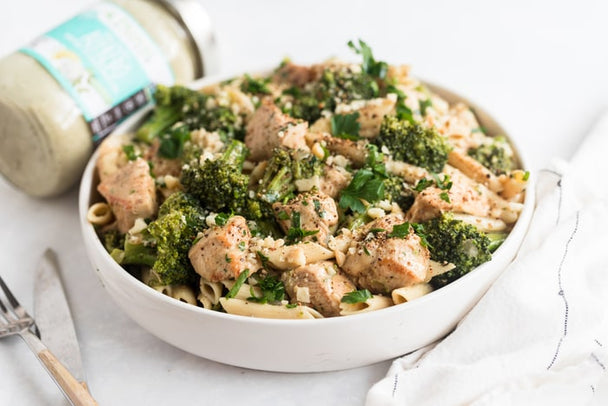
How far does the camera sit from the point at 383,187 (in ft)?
10.3

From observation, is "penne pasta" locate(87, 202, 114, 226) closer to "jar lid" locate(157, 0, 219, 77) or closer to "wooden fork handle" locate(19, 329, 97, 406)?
"wooden fork handle" locate(19, 329, 97, 406)

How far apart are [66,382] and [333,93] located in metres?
1.89

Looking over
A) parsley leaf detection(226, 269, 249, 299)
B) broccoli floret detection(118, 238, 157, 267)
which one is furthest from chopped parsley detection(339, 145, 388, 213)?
broccoli floret detection(118, 238, 157, 267)

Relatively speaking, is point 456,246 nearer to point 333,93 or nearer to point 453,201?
point 453,201

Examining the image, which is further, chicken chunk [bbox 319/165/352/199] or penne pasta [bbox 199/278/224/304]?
chicken chunk [bbox 319/165/352/199]

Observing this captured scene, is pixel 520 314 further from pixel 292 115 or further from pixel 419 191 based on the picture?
pixel 292 115

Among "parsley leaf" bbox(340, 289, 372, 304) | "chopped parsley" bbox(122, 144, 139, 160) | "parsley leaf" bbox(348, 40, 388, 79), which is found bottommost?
"chopped parsley" bbox(122, 144, 139, 160)

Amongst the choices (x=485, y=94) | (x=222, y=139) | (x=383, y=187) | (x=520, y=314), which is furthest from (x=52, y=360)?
(x=485, y=94)

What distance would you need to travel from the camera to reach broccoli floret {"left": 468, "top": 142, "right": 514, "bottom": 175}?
3.49 m

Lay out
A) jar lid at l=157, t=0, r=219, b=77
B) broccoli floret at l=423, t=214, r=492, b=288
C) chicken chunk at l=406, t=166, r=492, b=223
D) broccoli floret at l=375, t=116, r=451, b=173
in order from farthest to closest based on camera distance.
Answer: jar lid at l=157, t=0, r=219, b=77, broccoli floret at l=375, t=116, r=451, b=173, chicken chunk at l=406, t=166, r=492, b=223, broccoli floret at l=423, t=214, r=492, b=288

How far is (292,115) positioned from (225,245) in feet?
3.41

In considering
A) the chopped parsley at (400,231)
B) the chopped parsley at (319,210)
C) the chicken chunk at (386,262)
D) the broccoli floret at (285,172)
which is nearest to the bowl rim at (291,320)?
the chicken chunk at (386,262)

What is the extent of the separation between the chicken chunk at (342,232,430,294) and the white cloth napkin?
1.06ft

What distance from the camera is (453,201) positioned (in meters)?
3.11
